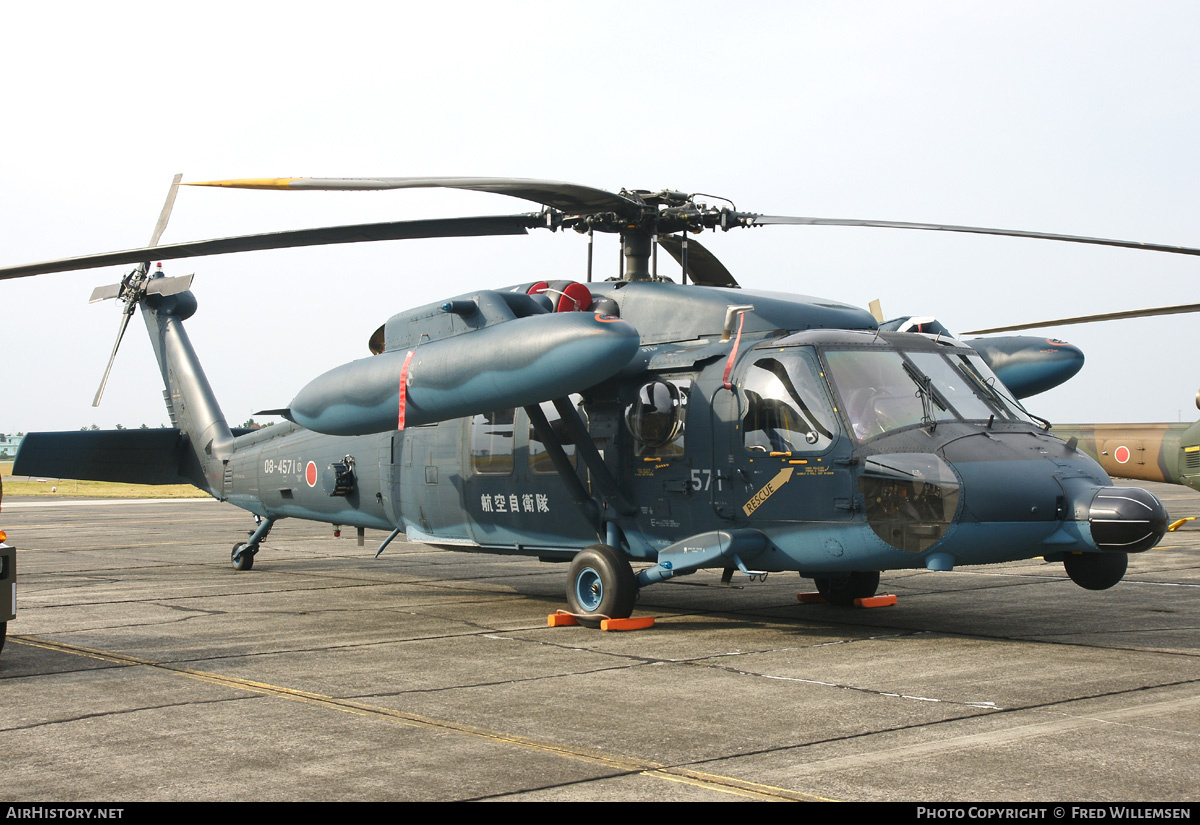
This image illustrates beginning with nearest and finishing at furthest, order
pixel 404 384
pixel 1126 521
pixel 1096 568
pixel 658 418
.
→ pixel 1126 521 < pixel 1096 568 < pixel 404 384 < pixel 658 418

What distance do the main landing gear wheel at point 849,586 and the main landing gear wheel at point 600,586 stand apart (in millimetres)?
2552

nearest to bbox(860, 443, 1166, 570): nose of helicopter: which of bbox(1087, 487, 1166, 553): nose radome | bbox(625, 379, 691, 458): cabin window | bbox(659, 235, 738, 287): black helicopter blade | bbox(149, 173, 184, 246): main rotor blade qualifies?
bbox(1087, 487, 1166, 553): nose radome

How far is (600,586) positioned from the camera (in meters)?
10.6

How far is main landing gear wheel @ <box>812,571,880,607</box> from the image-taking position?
11.9 meters

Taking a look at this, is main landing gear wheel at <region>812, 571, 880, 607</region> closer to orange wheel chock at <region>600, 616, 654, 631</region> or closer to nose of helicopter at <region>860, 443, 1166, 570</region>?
orange wheel chock at <region>600, 616, 654, 631</region>

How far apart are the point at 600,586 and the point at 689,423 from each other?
1739 mm

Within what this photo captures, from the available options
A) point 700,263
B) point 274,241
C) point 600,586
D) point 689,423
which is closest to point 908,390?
point 689,423

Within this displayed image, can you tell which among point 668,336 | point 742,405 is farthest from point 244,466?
point 742,405

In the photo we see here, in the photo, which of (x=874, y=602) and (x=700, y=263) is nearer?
(x=874, y=602)

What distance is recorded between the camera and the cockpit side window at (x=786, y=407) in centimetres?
948

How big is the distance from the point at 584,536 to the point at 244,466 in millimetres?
7162

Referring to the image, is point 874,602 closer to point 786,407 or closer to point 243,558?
point 786,407

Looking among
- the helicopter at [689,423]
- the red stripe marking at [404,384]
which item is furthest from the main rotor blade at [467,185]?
the red stripe marking at [404,384]

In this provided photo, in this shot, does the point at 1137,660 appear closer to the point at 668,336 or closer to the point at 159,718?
the point at 668,336
